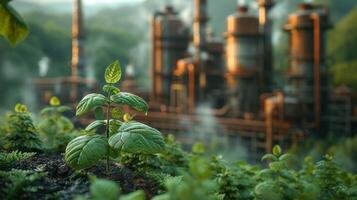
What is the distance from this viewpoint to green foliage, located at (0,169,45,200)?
90.6 inches

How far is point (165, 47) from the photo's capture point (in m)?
23.7

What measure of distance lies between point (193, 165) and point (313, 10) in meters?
18.3

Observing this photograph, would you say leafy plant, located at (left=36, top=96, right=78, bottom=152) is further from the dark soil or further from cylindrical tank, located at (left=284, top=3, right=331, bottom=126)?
cylindrical tank, located at (left=284, top=3, right=331, bottom=126)

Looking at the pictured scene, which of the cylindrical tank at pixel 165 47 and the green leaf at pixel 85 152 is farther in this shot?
the cylindrical tank at pixel 165 47

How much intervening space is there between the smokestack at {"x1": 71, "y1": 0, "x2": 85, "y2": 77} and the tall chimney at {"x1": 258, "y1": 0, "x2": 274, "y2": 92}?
374 inches

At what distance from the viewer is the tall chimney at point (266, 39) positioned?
2077 cm

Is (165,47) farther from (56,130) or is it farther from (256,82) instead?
(56,130)

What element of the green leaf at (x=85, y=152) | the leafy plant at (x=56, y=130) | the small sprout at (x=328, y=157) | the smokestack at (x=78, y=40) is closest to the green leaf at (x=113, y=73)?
the green leaf at (x=85, y=152)

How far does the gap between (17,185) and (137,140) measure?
2.02 feet

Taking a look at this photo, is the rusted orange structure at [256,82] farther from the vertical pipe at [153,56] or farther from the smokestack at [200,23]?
the vertical pipe at [153,56]

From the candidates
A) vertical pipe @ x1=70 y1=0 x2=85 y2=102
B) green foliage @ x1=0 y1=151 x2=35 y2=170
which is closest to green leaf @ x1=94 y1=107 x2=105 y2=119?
green foliage @ x1=0 y1=151 x2=35 y2=170

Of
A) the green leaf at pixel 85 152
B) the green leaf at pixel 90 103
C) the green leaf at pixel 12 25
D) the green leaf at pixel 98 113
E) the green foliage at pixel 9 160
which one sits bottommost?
the green foliage at pixel 9 160

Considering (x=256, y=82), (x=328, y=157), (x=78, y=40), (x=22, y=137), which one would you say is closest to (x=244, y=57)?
(x=256, y=82)

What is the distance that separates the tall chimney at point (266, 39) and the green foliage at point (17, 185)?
1867cm
